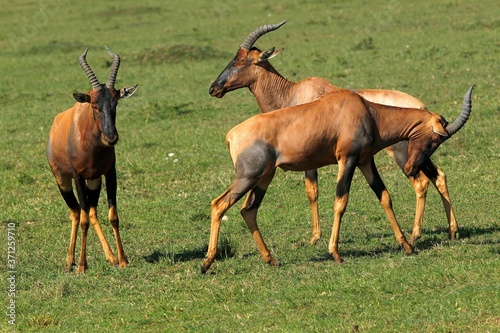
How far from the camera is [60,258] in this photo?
1151 cm

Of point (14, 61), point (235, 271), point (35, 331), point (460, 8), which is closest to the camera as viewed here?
point (35, 331)

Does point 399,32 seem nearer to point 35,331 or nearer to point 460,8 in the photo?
point 460,8

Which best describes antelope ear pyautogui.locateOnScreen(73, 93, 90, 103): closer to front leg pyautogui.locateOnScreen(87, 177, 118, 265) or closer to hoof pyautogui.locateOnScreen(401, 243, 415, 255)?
front leg pyautogui.locateOnScreen(87, 177, 118, 265)

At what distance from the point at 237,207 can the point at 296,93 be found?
235 cm

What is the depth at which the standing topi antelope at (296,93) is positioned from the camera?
38.7 feet

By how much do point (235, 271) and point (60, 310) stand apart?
1.90 metres

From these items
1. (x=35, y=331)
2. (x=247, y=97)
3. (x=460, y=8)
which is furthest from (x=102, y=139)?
(x=460, y=8)

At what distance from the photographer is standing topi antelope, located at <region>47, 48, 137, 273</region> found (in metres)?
10.6

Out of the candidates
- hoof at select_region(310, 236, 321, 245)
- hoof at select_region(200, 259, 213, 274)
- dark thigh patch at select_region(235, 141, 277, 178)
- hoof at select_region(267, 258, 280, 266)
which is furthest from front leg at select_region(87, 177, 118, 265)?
hoof at select_region(310, 236, 321, 245)

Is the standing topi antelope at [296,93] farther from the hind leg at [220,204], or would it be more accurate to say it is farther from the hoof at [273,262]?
the hind leg at [220,204]

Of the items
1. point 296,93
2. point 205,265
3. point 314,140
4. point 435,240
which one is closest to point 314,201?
point 296,93

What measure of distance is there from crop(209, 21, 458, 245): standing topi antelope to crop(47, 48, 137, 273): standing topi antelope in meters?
1.89

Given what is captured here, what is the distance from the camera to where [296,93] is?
12.3 metres

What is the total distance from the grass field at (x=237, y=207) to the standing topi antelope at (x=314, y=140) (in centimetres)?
67
